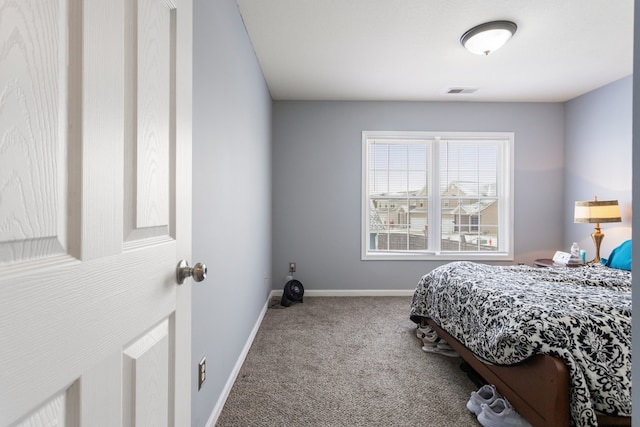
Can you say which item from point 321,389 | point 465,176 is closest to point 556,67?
point 465,176

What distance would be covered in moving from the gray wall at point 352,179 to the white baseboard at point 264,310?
65mm

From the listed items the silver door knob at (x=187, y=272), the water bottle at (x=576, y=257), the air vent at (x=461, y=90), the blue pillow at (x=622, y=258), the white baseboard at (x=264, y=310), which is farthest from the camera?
the air vent at (x=461, y=90)

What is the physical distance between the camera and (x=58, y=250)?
1.56 ft

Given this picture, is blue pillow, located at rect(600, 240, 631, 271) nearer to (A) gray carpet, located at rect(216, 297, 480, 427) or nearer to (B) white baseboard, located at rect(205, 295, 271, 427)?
(A) gray carpet, located at rect(216, 297, 480, 427)

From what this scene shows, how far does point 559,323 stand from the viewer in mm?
1529

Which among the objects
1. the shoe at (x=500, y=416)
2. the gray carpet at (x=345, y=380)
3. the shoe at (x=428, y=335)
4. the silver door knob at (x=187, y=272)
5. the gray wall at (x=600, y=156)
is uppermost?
the gray wall at (x=600, y=156)

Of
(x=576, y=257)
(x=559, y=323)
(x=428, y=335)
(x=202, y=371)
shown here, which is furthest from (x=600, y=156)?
(x=202, y=371)

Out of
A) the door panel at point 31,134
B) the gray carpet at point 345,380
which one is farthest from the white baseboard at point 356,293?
the door panel at point 31,134

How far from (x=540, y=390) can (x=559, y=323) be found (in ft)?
1.04

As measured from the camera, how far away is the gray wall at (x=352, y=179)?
417 cm

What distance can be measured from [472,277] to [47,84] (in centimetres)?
251

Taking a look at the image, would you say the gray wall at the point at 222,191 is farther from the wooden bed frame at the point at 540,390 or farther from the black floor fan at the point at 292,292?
the wooden bed frame at the point at 540,390

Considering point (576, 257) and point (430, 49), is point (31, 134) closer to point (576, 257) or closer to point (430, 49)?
point (430, 49)

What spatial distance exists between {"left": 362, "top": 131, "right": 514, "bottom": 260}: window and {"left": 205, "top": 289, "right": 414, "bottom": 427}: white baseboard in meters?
0.50
